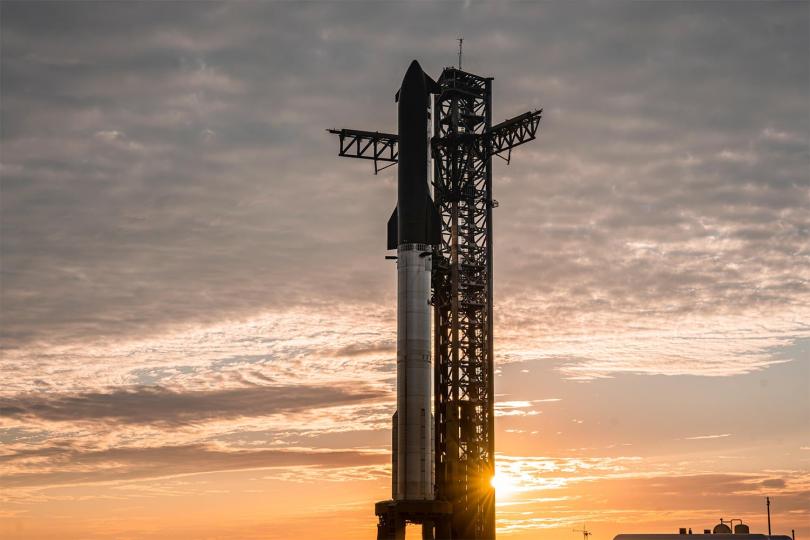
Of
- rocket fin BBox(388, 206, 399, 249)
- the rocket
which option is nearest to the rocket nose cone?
the rocket

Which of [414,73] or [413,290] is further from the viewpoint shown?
[414,73]

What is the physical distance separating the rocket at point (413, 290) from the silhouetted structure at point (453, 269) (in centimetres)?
8

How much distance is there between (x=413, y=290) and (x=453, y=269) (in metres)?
9.11

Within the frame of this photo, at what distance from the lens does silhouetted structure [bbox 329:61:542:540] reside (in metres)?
84.5

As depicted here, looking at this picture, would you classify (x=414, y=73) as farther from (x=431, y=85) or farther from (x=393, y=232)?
(x=393, y=232)

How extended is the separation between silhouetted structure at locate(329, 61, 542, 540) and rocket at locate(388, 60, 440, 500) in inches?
3.2

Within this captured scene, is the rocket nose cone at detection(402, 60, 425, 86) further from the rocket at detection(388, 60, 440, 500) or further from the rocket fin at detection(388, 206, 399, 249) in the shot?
the rocket fin at detection(388, 206, 399, 249)

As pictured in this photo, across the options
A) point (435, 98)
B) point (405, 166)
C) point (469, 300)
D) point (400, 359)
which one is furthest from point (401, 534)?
point (435, 98)

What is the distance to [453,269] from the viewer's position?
91750mm

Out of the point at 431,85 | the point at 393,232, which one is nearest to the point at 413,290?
the point at 393,232

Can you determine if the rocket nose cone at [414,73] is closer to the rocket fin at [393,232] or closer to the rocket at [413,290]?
the rocket at [413,290]

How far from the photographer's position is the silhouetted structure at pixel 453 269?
8450 centimetres

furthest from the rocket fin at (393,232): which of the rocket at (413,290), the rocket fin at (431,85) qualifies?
the rocket fin at (431,85)

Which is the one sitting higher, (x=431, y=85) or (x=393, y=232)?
(x=431, y=85)
